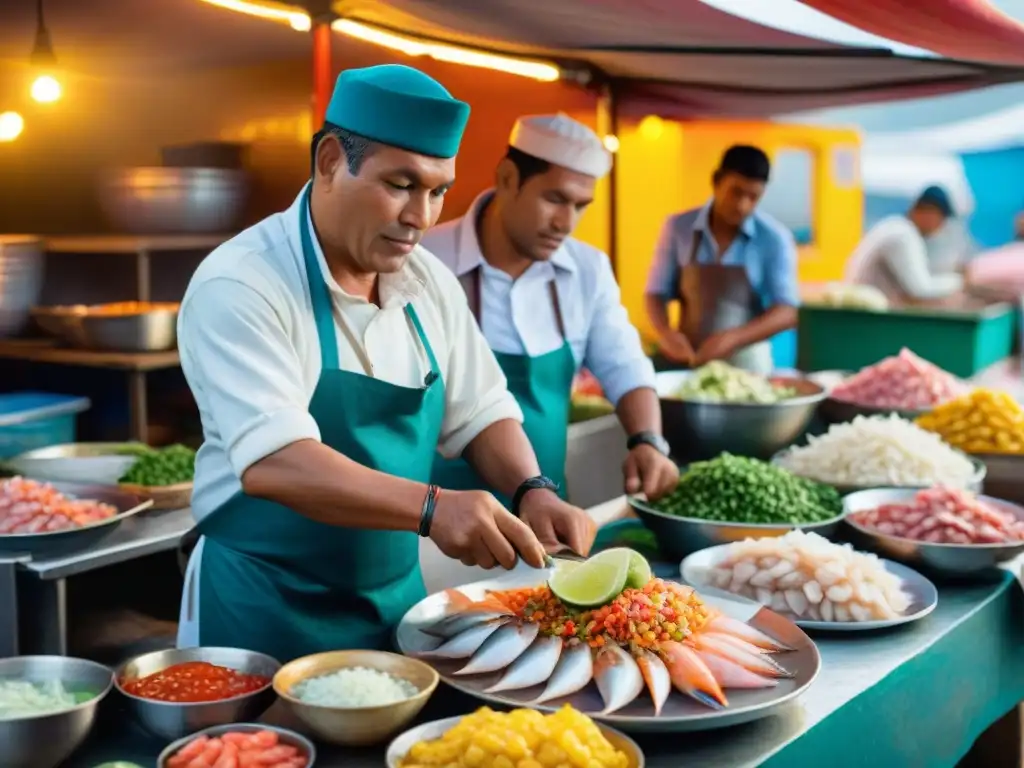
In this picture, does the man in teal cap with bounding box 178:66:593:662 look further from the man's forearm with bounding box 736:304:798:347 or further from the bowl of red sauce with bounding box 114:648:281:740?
the man's forearm with bounding box 736:304:798:347

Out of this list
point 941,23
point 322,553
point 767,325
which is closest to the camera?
point 322,553

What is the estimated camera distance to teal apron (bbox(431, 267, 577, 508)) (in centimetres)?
335

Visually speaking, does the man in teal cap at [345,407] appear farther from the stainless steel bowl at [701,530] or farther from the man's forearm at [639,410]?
the man's forearm at [639,410]

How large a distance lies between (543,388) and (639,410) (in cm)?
30

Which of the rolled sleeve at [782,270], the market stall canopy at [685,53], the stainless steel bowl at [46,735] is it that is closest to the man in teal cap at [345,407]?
the stainless steel bowl at [46,735]

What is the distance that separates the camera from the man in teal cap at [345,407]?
5.98 ft

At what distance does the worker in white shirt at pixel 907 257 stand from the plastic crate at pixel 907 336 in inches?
22.5

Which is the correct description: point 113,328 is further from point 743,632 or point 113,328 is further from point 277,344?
point 743,632

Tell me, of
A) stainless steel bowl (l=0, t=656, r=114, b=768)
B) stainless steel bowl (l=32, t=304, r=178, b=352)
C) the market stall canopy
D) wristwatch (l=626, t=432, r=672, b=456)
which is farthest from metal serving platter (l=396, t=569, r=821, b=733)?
stainless steel bowl (l=32, t=304, r=178, b=352)

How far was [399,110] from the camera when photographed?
1.86m

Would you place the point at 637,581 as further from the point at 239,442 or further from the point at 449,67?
the point at 449,67

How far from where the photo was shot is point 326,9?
3.79m

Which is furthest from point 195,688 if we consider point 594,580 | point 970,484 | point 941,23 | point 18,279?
point 18,279

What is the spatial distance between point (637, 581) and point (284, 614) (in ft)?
2.09
